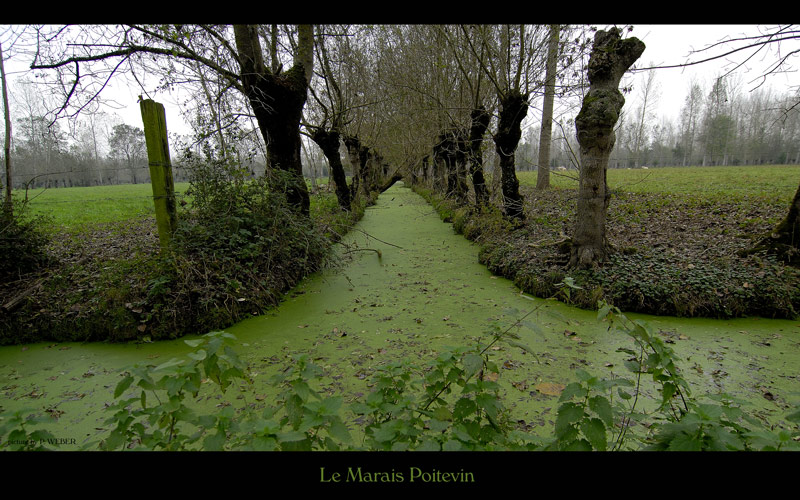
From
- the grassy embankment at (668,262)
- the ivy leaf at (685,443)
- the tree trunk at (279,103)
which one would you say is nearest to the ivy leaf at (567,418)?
the ivy leaf at (685,443)

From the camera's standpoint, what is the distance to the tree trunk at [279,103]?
533 cm

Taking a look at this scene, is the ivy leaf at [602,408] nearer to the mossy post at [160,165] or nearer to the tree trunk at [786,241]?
the mossy post at [160,165]

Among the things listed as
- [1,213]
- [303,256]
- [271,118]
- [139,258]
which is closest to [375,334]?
[303,256]

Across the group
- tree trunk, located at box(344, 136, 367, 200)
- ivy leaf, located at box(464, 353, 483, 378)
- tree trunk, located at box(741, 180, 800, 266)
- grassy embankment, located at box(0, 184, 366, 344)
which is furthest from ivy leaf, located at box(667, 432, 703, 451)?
tree trunk, located at box(344, 136, 367, 200)

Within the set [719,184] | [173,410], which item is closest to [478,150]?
[173,410]

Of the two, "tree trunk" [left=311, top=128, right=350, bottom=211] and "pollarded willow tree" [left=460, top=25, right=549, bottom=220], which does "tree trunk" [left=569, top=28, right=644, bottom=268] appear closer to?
"pollarded willow tree" [left=460, top=25, right=549, bottom=220]

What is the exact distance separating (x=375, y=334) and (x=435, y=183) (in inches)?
528

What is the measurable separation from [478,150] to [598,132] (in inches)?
157

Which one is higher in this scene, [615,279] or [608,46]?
[608,46]

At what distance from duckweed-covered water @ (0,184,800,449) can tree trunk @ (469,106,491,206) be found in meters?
3.84

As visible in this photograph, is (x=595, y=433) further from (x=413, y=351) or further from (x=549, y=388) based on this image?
(x=413, y=351)

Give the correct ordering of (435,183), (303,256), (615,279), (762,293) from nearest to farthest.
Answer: (762,293) < (615,279) < (303,256) < (435,183)

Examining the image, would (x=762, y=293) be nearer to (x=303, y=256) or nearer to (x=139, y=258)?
(x=303, y=256)
